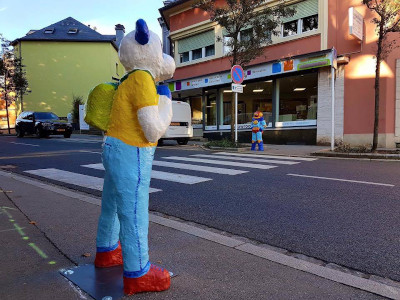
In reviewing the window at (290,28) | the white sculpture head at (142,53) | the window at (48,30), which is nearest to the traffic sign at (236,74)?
the window at (290,28)

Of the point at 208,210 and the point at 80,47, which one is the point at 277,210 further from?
the point at 80,47

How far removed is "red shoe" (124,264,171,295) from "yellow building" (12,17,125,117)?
37442 millimetres

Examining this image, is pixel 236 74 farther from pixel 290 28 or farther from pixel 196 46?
pixel 196 46

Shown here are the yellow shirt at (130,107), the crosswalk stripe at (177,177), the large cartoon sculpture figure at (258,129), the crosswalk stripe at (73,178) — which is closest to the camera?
the yellow shirt at (130,107)

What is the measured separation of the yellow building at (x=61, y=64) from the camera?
37812 millimetres

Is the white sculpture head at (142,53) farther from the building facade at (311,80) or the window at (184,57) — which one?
the window at (184,57)

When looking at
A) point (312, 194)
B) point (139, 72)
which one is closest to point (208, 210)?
point (312, 194)

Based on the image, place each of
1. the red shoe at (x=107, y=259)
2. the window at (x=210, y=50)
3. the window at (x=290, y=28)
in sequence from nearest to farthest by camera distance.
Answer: the red shoe at (x=107, y=259), the window at (x=290, y=28), the window at (x=210, y=50)

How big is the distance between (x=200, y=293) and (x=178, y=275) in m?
0.34

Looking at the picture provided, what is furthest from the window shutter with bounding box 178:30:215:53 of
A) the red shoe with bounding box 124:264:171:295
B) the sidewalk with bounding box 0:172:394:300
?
the red shoe with bounding box 124:264:171:295

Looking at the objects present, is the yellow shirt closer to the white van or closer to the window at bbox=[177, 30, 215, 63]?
the white van

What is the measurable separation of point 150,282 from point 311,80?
15.3m

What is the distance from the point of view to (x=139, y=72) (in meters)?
2.27

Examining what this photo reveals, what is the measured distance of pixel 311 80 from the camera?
627 inches
